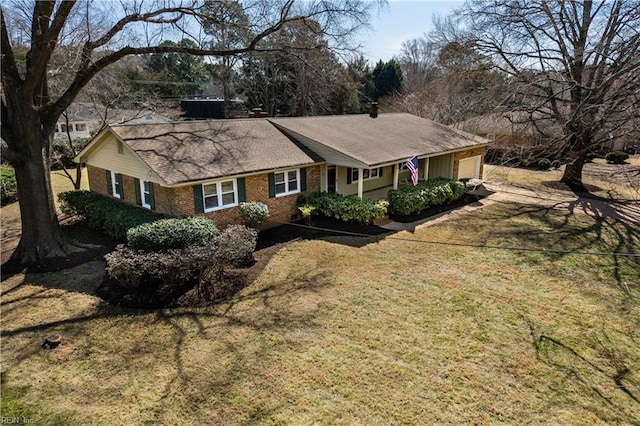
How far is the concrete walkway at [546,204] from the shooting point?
16.5m

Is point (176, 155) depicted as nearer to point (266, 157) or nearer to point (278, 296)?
point (266, 157)

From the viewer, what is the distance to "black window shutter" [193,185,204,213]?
1300 centimetres

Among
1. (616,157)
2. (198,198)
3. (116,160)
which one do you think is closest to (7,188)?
(116,160)

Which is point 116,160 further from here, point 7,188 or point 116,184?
point 7,188

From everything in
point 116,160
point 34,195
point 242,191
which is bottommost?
point 242,191

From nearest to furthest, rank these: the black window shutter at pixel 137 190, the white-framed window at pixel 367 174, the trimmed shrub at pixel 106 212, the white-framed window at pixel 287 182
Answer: the trimmed shrub at pixel 106 212
the black window shutter at pixel 137 190
the white-framed window at pixel 287 182
the white-framed window at pixel 367 174

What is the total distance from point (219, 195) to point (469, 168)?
50.0 ft

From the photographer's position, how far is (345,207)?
15.3 m

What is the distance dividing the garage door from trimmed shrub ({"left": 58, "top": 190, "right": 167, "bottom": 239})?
632 inches

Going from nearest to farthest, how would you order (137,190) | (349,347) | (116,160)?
(349,347), (137,190), (116,160)

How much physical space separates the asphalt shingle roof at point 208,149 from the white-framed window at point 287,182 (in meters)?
0.53

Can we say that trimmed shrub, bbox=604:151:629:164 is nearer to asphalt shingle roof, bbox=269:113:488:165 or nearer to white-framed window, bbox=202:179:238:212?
asphalt shingle roof, bbox=269:113:488:165

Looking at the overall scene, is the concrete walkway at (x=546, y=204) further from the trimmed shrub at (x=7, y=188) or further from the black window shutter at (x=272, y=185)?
the trimmed shrub at (x=7, y=188)

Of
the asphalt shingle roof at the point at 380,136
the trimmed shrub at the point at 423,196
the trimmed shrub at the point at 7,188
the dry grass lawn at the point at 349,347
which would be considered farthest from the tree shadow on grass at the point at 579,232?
the trimmed shrub at the point at 7,188
